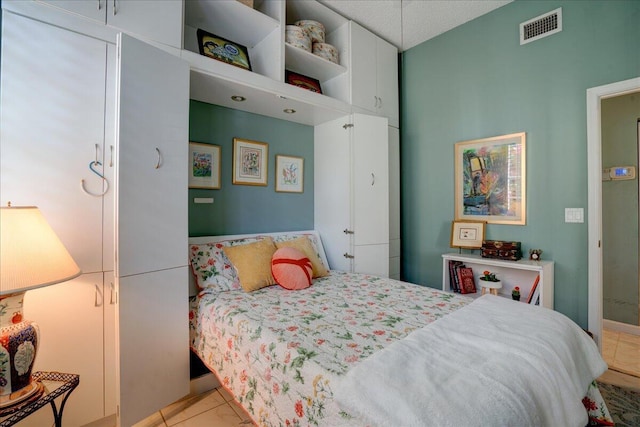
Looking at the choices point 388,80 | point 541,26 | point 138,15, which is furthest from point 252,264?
point 541,26

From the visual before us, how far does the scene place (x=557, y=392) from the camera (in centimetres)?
103

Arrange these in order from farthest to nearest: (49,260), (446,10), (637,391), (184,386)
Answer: (446,10) → (637,391) → (184,386) → (49,260)

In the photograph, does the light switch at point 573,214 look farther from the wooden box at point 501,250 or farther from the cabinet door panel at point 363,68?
the cabinet door panel at point 363,68

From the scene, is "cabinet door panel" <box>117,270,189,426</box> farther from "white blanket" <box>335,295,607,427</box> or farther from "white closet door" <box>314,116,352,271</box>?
"white closet door" <box>314,116,352,271</box>

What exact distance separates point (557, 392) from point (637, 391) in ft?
5.58

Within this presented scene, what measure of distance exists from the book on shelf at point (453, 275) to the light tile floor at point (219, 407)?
44.7 inches

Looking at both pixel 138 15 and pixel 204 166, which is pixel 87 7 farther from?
pixel 204 166

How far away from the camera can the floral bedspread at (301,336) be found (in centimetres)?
110

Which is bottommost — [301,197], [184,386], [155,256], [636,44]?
[184,386]

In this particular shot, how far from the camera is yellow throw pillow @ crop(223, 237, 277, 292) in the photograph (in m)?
2.10

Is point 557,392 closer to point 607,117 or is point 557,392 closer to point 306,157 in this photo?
point 306,157

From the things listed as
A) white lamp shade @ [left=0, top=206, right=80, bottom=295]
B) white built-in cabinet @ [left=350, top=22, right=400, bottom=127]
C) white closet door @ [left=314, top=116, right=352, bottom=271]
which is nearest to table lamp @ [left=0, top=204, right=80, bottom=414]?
white lamp shade @ [left=0, top=206, right=80, bottom=295]

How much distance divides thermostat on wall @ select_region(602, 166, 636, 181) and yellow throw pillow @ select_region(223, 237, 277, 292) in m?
3.55

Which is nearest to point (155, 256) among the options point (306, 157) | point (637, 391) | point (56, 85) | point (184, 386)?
point (184, 386)
